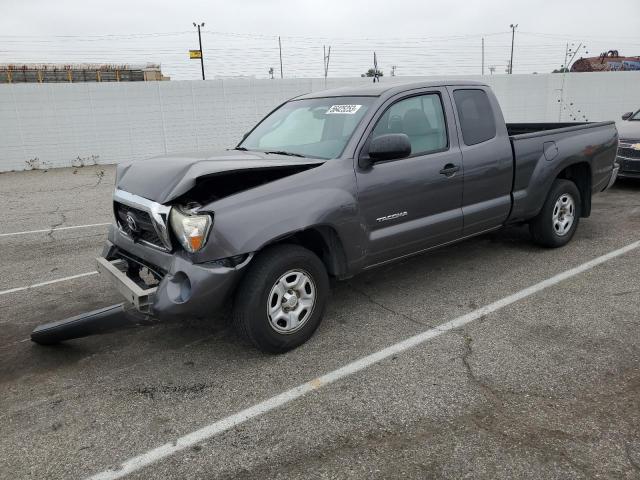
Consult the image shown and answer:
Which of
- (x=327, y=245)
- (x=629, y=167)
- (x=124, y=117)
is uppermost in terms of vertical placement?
(x=124, y=117)

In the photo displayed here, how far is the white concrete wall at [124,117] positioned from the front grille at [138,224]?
1423 centimetres

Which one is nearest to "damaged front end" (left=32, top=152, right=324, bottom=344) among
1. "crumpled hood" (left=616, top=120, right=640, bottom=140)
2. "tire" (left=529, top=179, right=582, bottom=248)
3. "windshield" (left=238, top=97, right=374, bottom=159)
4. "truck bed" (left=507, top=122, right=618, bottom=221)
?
"windshield" (left=238, top=97, right=374, bottom=159)

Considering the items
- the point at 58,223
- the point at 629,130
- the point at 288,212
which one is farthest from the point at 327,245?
the point at 629,130

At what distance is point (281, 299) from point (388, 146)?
4.55ft

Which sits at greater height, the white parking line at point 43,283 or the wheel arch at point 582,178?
the wheel arch at point 582,178

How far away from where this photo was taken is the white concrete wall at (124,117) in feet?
52.7

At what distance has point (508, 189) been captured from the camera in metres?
5.24

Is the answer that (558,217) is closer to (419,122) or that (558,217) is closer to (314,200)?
(419,122)

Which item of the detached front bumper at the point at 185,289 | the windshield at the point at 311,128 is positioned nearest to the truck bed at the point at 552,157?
the windshield at the point at 311,128

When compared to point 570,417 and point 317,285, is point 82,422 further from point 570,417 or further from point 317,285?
point 570,417

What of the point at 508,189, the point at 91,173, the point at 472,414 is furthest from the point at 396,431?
the point at 91,173

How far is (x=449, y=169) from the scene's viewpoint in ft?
15.2

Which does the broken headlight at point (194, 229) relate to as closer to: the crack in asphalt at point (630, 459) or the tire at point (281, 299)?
the tire at point (281, 299)

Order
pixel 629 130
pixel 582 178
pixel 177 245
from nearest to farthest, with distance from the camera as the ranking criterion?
pixel 177 245 < pixel 582 178 < pixel 629 130
